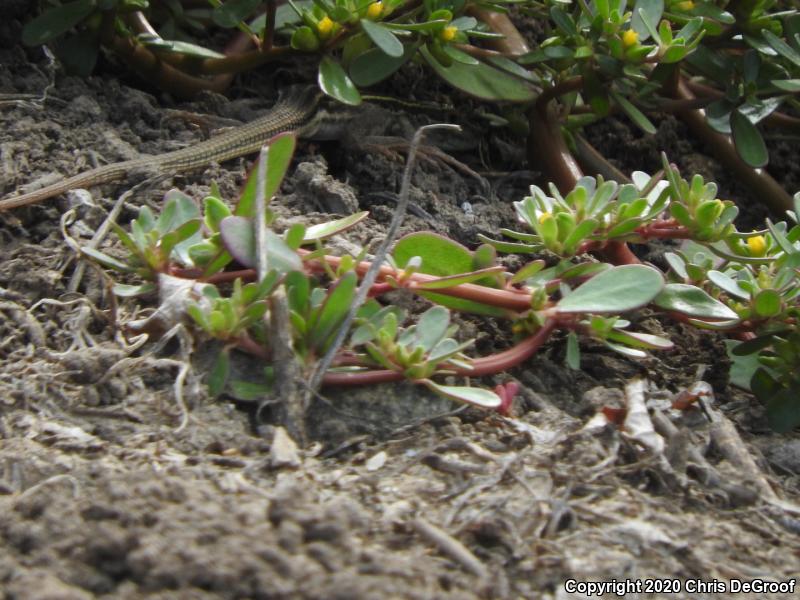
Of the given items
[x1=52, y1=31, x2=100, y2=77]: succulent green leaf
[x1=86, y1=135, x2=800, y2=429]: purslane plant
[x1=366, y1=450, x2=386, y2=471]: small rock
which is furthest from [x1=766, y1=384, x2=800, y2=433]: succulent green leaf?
[x1=52, y1=31, x2=100, y2=77]: succulent green leaf

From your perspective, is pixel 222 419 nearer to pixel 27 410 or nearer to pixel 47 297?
pixel 27 410

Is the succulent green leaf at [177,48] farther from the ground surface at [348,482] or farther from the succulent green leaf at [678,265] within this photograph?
the succulent green leaf at [678,265]

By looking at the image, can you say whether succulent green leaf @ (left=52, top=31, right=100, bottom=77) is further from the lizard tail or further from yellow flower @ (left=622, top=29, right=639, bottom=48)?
yellow flower @ (left=622, top=29, right=639, bottom=48)

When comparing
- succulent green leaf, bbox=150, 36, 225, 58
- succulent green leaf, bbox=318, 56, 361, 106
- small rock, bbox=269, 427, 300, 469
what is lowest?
small rock, bbox=269, 427, 300, 469

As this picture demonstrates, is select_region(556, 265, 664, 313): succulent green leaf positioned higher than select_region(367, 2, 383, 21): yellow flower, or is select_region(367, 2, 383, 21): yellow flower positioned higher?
select_region(367, 2, 383, 21): yellow flower

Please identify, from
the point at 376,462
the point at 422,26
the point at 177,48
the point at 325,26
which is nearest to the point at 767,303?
the point at 376,462

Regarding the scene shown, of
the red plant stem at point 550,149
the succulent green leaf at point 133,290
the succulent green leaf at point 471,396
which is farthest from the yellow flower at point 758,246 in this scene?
the succulent green leaf at point 133,290
